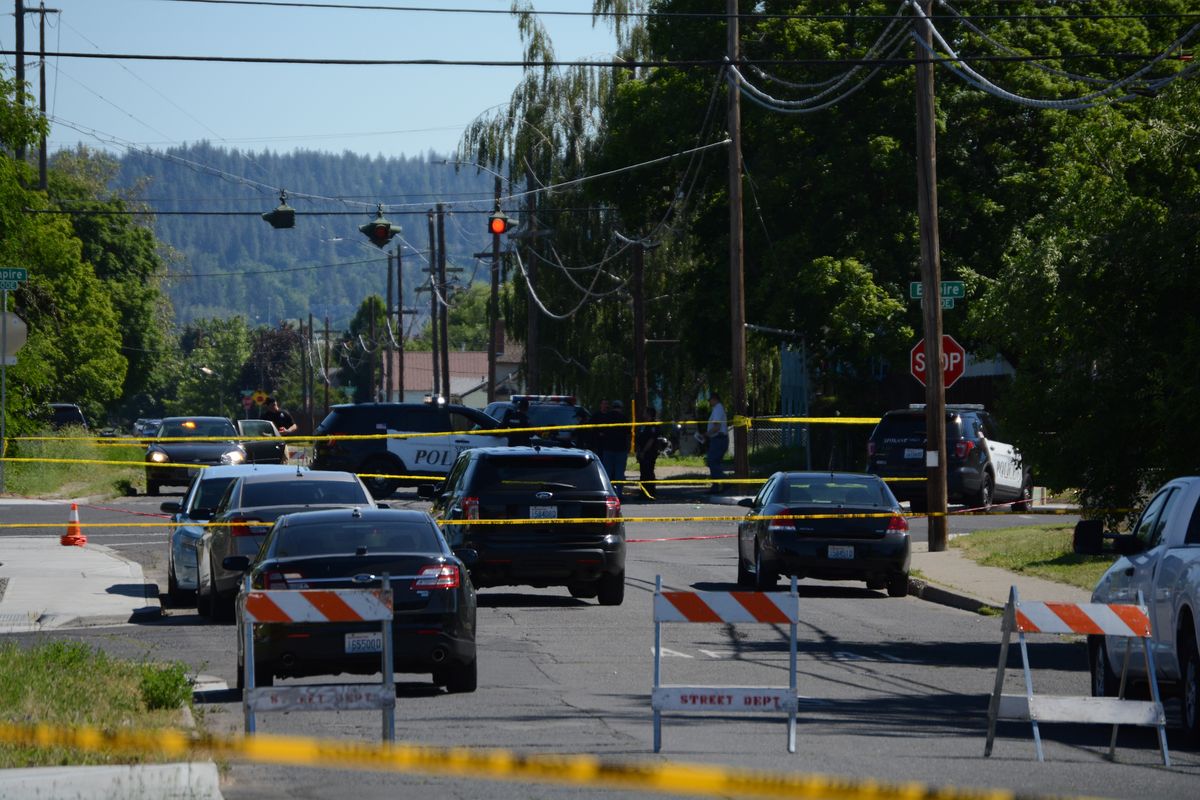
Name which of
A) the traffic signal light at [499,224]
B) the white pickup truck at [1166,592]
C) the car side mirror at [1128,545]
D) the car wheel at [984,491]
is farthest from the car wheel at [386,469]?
the car side mirror at [1128,545]

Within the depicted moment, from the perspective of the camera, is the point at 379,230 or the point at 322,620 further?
the point at 379,230

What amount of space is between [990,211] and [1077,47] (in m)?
4.18

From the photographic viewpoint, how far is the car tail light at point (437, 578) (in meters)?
13.2

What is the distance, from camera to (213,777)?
8.88 metres

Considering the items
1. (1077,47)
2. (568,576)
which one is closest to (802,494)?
(568,576)

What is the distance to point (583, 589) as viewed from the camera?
67.3 ft

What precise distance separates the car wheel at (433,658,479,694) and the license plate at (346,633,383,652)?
76cm

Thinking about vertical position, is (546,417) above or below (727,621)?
above

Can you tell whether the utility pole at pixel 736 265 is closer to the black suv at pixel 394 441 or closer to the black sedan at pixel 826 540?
the black suv at pixel 394 441

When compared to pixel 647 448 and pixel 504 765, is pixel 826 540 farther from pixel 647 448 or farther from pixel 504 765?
pixel 647 448

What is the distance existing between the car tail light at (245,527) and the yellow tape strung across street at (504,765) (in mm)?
7915

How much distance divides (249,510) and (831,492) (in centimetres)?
715

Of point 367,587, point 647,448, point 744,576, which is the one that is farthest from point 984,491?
point 367,587

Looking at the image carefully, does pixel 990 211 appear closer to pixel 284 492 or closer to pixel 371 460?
pixel 371 460
